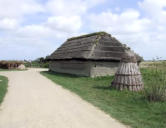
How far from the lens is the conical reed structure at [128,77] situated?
1281cm

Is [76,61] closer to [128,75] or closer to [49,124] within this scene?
[128,75]

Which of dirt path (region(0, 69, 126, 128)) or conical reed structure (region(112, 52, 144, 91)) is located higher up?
conical reed structure (region(112, 52, 144, 91))

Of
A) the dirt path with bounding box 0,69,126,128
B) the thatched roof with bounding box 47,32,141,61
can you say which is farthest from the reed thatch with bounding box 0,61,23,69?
the dirt path with bounding box 0,69,126,128

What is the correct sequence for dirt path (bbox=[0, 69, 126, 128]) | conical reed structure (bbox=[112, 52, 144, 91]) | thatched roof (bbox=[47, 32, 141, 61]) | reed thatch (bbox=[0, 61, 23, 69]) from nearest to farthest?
1. dirt path (bbox=[0, 69, 126, 128])
2. conical reed structure (bbox=[112, 52, 144, 91])
3. thatched roof (bbox=[47, 32, 141, 61])
4. reed thatch (bbox=[0, 61, 23, 69])

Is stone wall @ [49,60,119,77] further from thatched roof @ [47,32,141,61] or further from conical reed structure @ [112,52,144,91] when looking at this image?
conical reed structure @ [112,52,144,91]

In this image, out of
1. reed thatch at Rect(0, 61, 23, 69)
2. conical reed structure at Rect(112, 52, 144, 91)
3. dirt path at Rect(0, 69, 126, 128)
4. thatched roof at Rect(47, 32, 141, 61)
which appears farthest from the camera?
reed thatch at Rect(0, 61, 23, 69)

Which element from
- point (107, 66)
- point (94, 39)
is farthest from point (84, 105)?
point (94, 39)

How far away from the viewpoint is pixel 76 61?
966 inches

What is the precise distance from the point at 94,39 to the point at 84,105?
618 inches

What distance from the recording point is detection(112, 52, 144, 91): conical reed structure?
504 inches

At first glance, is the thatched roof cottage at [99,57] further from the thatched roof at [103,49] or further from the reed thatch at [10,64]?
the reed thatch at [10,64]

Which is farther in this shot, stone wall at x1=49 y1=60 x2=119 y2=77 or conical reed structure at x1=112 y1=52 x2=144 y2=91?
stone wall at x1=49 y1=60 x2=119 y2=77

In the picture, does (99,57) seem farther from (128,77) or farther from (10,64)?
(10,64)

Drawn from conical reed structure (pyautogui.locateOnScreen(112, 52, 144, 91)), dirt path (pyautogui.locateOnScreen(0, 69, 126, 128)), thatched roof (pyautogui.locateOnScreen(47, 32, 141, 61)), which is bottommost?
dirt path (pyautogui.locateOnScreen(0, 69, 126, 128))
